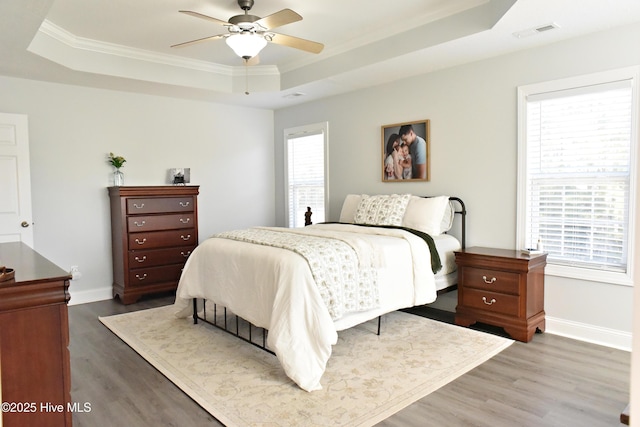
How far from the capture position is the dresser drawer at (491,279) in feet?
11.6

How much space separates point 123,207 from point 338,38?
292 centimetres

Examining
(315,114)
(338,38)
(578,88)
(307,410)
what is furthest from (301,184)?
(307,410)

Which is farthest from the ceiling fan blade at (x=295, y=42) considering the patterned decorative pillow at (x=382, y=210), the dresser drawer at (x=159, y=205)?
the dresser drawer at (x=159, y=205)

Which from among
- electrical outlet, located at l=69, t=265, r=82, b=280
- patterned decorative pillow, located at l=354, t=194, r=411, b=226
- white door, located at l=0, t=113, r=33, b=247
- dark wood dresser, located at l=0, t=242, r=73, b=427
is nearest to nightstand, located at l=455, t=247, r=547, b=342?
patterned decorative pillow, located at l=354, t=194, r=411, b=226

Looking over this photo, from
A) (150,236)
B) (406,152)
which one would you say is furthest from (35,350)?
(406,152)

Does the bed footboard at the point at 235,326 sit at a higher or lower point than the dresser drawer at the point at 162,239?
lower

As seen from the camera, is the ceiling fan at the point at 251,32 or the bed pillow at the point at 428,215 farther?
the bed pillow at the point at 428,215

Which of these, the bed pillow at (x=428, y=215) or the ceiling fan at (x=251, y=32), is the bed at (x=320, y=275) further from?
the ceiling fan at (x=251, y=32)

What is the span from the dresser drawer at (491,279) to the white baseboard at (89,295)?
4006 mm

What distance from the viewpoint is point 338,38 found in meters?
4.36

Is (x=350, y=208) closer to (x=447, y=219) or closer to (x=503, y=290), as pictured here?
(x=447, y=219)

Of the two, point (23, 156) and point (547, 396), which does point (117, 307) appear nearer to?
point (23, 156)

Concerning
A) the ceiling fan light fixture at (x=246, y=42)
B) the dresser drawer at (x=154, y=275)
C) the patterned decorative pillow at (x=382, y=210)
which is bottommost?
the dresser drawer at (x=154, y=275)

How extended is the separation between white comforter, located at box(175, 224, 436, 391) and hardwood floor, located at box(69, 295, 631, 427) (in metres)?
0.61
